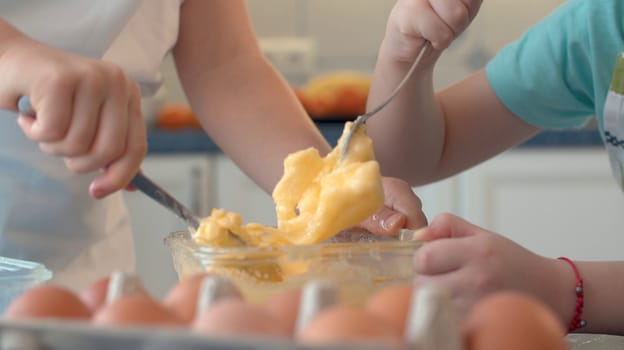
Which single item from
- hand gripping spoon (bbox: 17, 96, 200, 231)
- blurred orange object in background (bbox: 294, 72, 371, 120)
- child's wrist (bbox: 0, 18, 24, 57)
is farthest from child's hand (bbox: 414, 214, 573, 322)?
blurred orange object in background (bbox: 294, 72, 371, 120)

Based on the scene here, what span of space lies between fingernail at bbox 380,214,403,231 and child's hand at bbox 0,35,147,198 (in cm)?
22

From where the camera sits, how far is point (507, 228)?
6.66 ft

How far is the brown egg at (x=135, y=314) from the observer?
0.36 meters

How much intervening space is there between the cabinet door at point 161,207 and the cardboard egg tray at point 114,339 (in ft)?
5.49

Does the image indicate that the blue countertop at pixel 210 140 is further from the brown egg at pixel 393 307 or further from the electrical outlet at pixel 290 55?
the brown egg at pixel 393 307

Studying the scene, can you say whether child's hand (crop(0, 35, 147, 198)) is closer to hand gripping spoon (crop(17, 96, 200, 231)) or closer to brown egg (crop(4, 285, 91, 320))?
hand gripping spoon (crop(17, 96, 200, 231))

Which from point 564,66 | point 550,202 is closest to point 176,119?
point 550,202

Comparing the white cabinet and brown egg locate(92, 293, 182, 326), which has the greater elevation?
brown egg locate(92, 293, 182, 326)

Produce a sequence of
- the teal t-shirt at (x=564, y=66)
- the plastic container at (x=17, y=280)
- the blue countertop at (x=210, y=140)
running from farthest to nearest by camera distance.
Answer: the blue countertop at (x=210, y=140)
the teal t-shirt at (x=564, y=66)
the plastic container at (x=17, y=280)

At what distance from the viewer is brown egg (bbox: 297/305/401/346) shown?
32cm

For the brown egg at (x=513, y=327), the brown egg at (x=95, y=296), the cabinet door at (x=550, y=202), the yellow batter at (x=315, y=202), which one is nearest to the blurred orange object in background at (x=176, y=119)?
the cabinet door at (x=550, y=202)

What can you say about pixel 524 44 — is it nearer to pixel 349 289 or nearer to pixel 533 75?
pixel 533 75

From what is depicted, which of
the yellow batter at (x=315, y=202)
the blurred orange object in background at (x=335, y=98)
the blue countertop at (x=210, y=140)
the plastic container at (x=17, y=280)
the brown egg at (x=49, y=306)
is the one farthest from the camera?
the blurred orange object in background at (x=335, y=98)

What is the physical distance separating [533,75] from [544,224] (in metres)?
0.89
